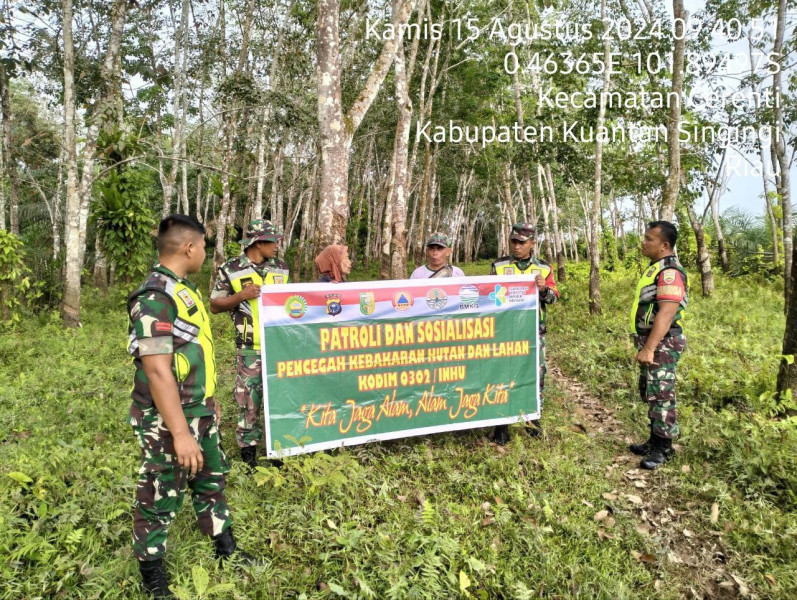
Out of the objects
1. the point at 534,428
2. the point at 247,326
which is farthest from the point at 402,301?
the point at 534,428

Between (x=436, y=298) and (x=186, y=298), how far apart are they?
236 cm

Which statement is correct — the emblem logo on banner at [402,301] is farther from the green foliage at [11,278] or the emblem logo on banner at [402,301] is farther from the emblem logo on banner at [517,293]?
the green foliage at [11,278]

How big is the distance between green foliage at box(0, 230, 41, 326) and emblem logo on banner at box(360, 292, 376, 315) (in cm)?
777

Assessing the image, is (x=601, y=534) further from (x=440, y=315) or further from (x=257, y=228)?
(x=257, y=228)

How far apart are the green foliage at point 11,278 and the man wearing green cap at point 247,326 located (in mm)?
6833

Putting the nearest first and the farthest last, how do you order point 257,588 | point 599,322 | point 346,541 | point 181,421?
point 181,421 < point 257,588 < point 346,541 < point 599,322

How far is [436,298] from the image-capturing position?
4.34 metres

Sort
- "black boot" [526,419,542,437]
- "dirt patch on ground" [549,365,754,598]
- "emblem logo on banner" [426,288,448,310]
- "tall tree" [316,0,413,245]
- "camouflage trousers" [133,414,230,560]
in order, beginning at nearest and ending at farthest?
"camouflage trousers" [133,414,230,560], "dirt patch on ground" [549,365,754,598], "emblem logo on banner" [426,288,448,310], "black boot" [526,419,542,437], "tall tree" [316,0,413,245]

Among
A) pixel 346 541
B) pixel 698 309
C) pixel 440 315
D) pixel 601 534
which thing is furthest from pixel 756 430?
pixel 698 309

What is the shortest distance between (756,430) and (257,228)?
4708 mm

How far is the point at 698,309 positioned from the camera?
10250 millimetres

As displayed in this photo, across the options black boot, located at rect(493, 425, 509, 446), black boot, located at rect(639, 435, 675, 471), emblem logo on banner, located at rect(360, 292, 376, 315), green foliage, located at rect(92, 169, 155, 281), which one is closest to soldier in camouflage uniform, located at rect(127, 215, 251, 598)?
emblem logo on banner, located at rect(360, 292, 376, 315)

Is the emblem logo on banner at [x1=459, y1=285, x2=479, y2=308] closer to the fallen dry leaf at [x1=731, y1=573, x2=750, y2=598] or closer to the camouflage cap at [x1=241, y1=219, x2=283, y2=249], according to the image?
the camouflage cap at [x1=241, y1=219, x2=283, y2=249]

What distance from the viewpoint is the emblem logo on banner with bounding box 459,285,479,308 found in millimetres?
4438
